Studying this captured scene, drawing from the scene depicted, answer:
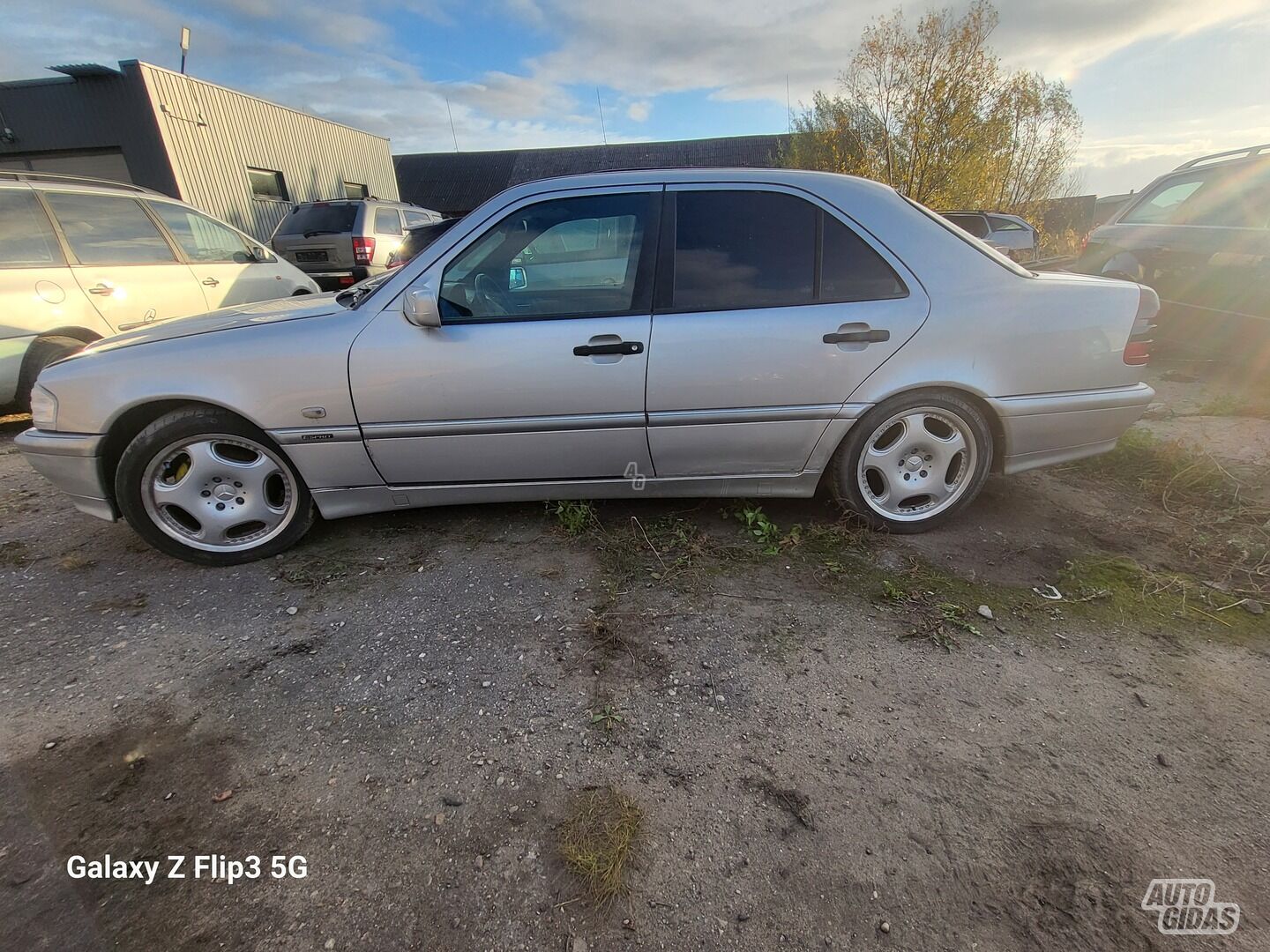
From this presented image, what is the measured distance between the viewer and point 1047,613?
2398mm

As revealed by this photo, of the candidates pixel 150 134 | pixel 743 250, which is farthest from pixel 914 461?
pixel 150 134

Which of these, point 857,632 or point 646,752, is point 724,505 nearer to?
point 857,632

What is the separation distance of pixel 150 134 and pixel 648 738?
17.7 metres

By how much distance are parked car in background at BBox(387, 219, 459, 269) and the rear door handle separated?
1791 mm

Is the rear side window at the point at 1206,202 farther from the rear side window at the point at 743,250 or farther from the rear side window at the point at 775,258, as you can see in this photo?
the rear side window at the point at 743,250

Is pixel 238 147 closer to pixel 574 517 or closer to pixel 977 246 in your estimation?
pixel 574 517

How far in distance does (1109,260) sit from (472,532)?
6405mm

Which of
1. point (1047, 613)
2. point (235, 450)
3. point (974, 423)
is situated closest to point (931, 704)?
point (1047, 613)

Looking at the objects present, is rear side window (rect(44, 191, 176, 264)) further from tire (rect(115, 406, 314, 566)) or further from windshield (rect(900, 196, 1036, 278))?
windshield (rect(900, 196, 1036, 278))

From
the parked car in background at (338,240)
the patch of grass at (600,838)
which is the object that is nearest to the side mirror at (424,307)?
the patch of grass at (600,838)

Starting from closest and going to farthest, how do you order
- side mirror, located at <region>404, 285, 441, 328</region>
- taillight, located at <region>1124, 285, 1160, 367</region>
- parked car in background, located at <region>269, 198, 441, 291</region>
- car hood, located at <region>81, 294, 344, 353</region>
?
side mirror, located at <region>404, 285, 441, 328</region> → car hood, located at <region>81, 294, 344, 353</region> → taillight, located at <region>1124, 285, 1160, 367</region> → parked car in background, located at <region>269, 198, 441, 291</region>

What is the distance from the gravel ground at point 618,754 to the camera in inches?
54.2

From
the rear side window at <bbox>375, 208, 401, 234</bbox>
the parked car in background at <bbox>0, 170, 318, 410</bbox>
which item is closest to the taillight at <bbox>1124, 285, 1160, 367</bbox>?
the parked car in background at <bbox>0, 170, 318, 410</bbox>

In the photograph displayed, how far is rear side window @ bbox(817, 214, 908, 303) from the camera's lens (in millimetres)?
2660
